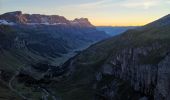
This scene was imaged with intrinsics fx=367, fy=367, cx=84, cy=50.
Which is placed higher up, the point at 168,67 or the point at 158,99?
the point at 168,67

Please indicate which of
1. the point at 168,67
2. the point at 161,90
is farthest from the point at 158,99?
the point at 168,67

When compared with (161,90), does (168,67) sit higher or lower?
higher

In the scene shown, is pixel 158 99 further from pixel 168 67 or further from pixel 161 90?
pixel 168 67

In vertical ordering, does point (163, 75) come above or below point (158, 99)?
above

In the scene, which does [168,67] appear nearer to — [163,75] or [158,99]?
[163,75]

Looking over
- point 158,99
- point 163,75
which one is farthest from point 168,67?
point 158,99
